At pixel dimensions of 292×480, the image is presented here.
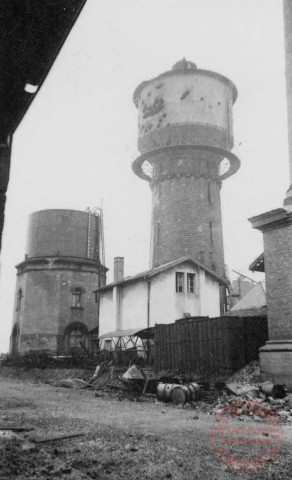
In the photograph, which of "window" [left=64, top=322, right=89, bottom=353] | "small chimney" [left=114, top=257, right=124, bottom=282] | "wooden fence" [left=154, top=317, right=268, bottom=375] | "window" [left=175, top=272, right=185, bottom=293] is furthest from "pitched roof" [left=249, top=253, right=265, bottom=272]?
"window" [left=64, top=322, right=89, bottom=353]

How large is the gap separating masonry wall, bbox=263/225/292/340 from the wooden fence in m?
2.74

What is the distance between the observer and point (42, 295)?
103 ft

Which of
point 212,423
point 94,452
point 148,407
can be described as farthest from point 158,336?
point 94,452

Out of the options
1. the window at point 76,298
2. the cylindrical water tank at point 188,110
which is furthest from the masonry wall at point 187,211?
the window at point 76,298

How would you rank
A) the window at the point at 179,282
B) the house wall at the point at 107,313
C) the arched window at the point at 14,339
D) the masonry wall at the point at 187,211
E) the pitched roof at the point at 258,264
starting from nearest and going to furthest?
the pitched roof at the point at 258,264
the window at the point at 179,282
the house wall at the point at 107,313
the masonry wall at the point at 187,211
the arched window at the point at 14,339

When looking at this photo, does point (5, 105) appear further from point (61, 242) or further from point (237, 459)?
point (61, 242)

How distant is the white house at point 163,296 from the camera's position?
23.2 meters

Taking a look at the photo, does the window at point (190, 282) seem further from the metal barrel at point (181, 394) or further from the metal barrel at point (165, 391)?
the metal barrel at point (181, 394)

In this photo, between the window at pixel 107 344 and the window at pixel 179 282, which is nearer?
the window at pixel 179 282

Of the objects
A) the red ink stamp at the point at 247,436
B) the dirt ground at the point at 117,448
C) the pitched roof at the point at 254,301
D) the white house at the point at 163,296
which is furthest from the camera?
the pitched roof at the point at 254,301

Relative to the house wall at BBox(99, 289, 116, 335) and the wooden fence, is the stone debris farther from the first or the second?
the house wall at BBox(99, 289, 116, 335)

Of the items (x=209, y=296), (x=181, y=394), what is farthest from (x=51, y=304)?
(x=181, y=394)

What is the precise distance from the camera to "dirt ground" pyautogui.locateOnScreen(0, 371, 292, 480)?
14.1ft

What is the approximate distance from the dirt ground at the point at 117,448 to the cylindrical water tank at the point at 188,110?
22.9 m
